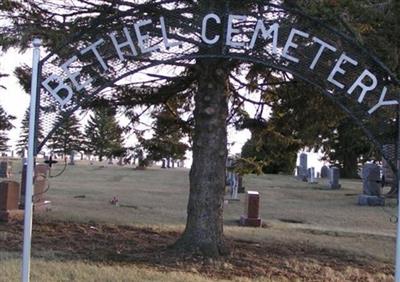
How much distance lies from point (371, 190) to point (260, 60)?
1911cm

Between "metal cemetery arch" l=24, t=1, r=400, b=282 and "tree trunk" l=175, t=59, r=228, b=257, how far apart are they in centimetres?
282

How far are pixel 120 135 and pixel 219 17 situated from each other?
7194 millimetres

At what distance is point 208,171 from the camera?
34.1ft

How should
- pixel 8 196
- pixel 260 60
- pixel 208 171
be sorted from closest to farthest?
pixel 260 60 → pixel 208 171 → pixel 8 196

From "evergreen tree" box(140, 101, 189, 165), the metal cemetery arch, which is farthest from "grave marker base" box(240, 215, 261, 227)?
the metal cemetery arch

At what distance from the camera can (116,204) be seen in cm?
1936

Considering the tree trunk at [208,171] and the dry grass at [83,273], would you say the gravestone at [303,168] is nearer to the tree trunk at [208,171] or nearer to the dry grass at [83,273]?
the tree trunk at [208,171]

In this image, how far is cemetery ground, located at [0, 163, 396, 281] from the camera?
8531 mm

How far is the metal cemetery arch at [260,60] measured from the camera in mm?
6855

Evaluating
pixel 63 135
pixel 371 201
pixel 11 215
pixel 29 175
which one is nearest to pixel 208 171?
pixel 29 175

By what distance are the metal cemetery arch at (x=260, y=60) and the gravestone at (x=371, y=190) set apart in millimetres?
17280

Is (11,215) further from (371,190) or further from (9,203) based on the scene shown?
(371,190)

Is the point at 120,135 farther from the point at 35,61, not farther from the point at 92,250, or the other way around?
the point at 35,61

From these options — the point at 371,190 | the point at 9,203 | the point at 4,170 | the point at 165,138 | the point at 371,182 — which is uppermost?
the point at 165,138
